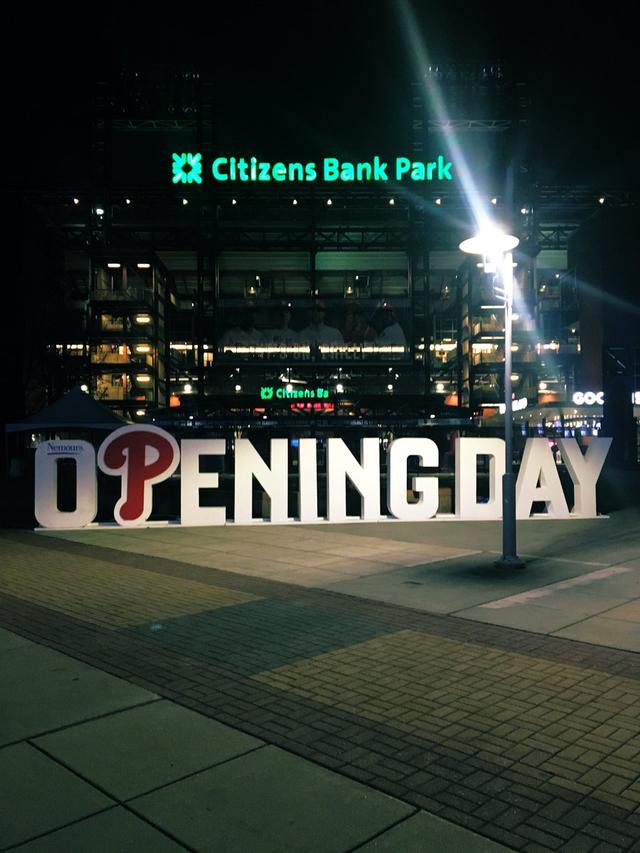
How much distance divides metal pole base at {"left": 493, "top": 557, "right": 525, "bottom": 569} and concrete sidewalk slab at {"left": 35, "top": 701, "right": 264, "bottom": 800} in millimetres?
7902

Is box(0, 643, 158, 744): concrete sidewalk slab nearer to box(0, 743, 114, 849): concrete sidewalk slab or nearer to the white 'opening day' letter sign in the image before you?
box(0, 743, 114, 849): concrete sidewalk slab

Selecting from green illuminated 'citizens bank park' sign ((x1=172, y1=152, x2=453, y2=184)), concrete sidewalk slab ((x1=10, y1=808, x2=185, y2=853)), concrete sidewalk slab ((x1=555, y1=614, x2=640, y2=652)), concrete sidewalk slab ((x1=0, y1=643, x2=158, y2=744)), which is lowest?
concrete sidewalk slab ((x1=555, y1=614, x2=640, y2=652))

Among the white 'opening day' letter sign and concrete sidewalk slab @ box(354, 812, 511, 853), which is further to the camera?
the white 'opening day' letter sign

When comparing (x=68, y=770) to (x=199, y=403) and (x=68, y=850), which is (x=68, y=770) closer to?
(x=68, y=850)

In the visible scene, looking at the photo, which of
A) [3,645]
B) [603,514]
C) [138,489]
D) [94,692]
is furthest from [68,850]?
[603,514]

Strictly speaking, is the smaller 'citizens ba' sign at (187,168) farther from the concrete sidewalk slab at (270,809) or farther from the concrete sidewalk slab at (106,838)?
the concrete sidewalk slab at (106,838)

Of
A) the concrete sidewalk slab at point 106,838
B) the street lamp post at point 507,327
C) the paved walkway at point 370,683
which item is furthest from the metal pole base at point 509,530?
the concrete sidewalk slab at point 106,838

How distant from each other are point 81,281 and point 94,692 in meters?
72.7

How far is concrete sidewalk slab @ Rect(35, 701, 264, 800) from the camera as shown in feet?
15.8

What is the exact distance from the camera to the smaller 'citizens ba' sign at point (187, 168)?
57125 mm

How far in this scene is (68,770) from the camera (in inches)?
193

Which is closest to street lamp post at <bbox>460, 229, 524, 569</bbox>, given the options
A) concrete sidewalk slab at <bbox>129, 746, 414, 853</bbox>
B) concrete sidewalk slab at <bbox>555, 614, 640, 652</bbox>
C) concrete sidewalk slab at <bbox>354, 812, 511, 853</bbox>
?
concrete sidewalk slab at <bbox>555, 614, 640, 652</bbox>

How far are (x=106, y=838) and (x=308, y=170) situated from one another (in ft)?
186

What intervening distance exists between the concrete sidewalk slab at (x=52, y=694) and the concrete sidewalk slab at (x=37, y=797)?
1.67 feet
